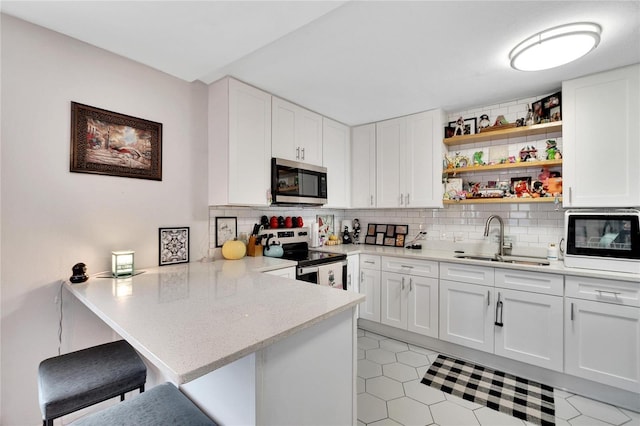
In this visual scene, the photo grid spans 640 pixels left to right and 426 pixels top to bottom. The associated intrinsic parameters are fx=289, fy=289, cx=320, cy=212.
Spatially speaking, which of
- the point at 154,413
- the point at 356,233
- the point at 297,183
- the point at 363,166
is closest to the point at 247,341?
the point at 154,413

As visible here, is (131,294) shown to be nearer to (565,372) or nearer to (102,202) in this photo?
(102,202)

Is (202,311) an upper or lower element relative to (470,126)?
lower

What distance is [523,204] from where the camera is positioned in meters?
2.77

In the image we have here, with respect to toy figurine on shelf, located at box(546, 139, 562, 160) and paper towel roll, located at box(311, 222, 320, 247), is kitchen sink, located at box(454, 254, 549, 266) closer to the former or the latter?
toy figurine on shelf, located at box(546, 139, 562, 160)

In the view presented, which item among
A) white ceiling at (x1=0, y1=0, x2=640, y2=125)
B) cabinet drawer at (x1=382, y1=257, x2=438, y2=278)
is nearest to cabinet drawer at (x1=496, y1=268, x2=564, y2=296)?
cabinet drawer at (x1=382, y1=257, x2=438, y2=278)

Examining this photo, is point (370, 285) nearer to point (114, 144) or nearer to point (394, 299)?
point (394, 299)

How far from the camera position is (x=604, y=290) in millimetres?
1993

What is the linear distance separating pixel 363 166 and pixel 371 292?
1.51 metres

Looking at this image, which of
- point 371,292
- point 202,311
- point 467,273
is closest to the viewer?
point 202,311

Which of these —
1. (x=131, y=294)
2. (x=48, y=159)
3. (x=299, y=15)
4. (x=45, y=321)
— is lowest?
(x=45, y=321)

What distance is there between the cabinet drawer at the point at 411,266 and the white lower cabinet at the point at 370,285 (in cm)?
12

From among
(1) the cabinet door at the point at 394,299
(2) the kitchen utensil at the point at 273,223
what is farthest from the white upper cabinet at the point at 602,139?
(2) the kitchen utensil at the point at 273,223

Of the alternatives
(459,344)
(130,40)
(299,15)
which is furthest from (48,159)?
(459,344)

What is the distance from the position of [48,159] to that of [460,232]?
11.4 feet
